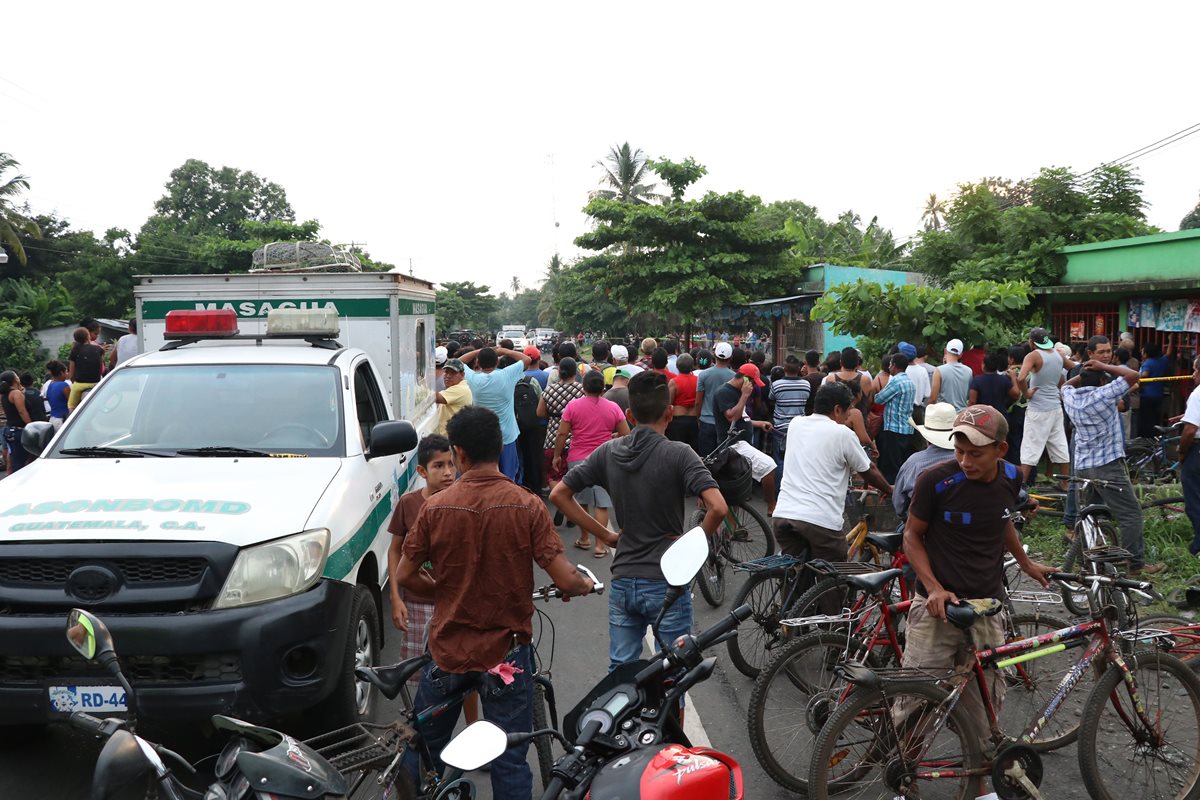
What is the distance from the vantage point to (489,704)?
335 cm

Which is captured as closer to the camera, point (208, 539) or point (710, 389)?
point (208, 539)

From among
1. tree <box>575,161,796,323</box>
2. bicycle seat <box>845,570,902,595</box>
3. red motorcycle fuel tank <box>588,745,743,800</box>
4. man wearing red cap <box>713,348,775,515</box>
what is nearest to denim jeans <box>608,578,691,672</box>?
bicycle seat <box>845,570,902,595</box>

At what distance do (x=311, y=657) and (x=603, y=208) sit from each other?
82.2ft

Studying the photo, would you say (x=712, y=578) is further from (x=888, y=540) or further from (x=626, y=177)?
(x=626, y=177)

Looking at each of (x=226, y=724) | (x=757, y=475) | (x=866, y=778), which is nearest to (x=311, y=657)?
(x=226, y=724)

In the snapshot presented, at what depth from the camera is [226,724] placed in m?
2.46

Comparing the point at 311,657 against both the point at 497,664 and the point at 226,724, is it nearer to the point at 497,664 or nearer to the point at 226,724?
the point at 497,664

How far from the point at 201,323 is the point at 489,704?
4.12 m

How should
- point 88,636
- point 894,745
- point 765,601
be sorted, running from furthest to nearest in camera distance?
point 765,601, point 894,745, point 88,636

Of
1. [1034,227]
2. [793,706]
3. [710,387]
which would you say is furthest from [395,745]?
[1034,227]

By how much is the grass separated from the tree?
1764 cm

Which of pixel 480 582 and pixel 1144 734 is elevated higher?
pixel 480 582

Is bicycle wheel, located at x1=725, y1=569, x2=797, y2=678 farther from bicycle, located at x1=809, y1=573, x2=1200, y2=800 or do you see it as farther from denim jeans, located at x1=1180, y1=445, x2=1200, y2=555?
denim jeans, located at x1=1180, y1=445, x2=1200, y2=555

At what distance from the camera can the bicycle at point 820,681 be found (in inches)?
164
